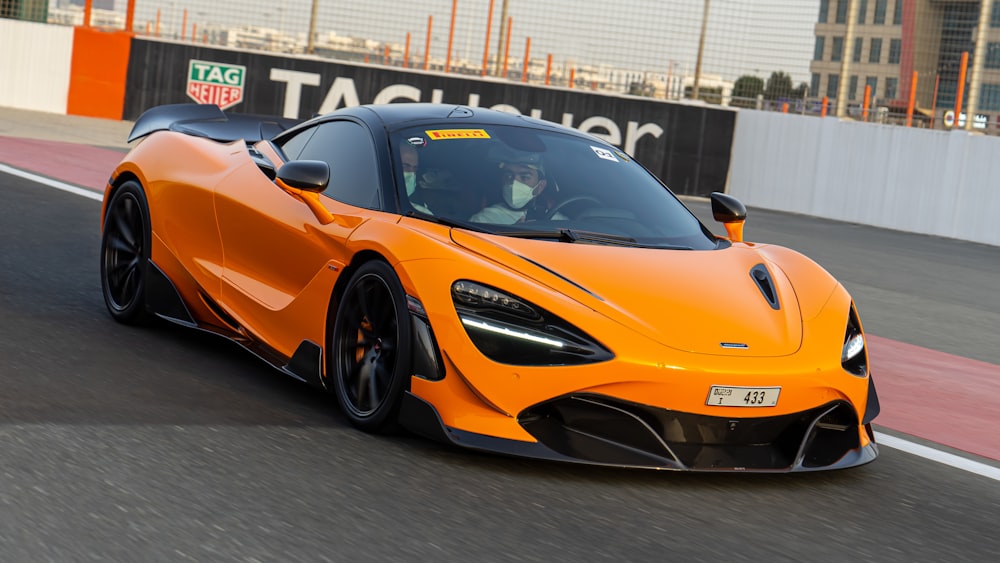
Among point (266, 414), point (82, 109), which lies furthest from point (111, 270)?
point (82, 109)

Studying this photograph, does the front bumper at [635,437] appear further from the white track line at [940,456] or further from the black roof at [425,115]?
the black roof at [425,115]

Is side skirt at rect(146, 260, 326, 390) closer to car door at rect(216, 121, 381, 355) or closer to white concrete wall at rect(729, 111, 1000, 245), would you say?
car door at rect(216, 121, 381, 355)

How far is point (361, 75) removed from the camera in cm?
1959

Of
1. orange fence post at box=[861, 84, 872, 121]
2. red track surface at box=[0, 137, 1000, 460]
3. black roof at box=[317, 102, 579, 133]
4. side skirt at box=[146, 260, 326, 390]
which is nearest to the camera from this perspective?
side skirt at box=[146, 260, 326, 390]

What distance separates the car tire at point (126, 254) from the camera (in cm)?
643

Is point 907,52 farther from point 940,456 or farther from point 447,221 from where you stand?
point 447,221

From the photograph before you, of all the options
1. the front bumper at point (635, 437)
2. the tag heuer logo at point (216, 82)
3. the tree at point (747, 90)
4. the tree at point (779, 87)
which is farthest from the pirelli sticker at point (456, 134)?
the tag heuer logo at point (216, 82)

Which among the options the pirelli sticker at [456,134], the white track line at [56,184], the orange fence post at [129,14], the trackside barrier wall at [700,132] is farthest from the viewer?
the orange fence post at [129,14]

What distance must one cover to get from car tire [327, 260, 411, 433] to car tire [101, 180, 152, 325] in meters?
1.75

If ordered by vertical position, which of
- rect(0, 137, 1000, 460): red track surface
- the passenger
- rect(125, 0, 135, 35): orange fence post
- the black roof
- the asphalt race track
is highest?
rect(125, 0, 135, 35): orange fence post

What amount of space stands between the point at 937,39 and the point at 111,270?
13409 millimetres

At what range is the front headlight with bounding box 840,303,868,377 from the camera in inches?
184

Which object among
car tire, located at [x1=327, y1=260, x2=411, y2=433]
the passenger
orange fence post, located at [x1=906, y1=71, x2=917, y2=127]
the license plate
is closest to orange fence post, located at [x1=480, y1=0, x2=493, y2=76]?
orange fence post, located at [x1=906, y1=71, x2=917, y2=127]

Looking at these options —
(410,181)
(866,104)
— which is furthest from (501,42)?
(410,181)
